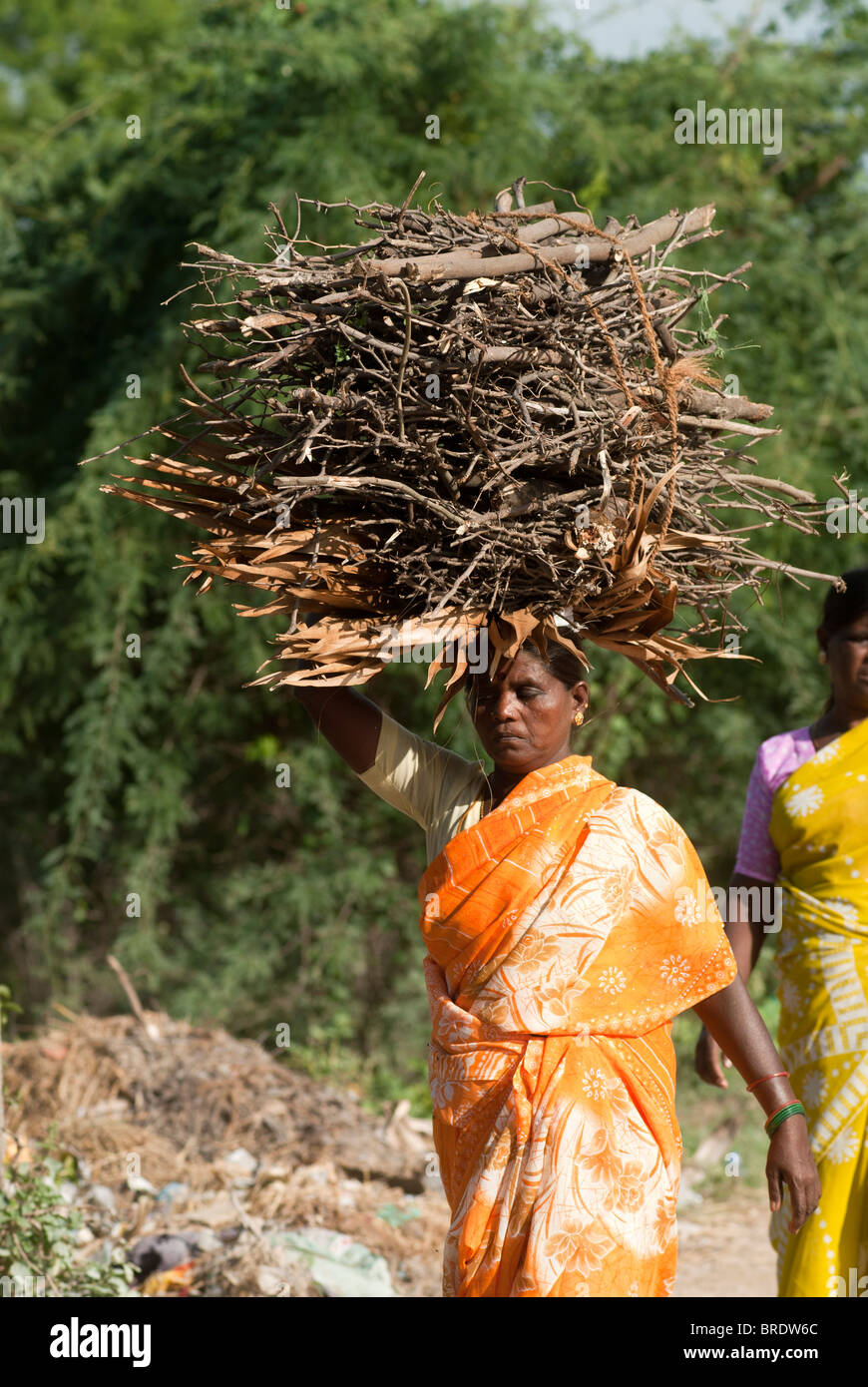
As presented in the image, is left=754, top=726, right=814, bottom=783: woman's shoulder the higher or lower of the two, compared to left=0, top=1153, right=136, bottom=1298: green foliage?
higher

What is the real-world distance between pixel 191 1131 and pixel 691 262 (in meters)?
4.18

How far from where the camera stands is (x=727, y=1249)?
498 cm

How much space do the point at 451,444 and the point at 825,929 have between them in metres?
1.66

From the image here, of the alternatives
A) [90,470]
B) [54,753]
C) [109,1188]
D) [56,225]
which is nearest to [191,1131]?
[109,1188]

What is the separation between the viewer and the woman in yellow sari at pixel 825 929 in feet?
10.1

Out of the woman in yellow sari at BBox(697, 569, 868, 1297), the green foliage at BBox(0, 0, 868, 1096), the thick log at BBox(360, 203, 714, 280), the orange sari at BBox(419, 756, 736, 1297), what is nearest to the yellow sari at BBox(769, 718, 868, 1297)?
the woman in yellow sari at BBox(697, 569, 868, 1297)

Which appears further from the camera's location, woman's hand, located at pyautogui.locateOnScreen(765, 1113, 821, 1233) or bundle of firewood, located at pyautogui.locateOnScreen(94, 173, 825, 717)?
woman's hand, located at pyautogui.locateOnScreen(765, 1113, 821, 1233)

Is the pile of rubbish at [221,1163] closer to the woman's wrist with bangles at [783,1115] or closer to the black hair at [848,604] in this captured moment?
the woman's wrist with bangles at [783,1115]

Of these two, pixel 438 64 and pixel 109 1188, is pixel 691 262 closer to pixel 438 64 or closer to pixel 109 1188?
pixel 438 64

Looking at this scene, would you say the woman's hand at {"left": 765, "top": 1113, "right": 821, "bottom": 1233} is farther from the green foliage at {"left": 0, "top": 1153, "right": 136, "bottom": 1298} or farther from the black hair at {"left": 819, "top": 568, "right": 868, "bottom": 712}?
the green foliage at {"left": 0, "top": 1153, "right": 136, "bottom": 1298}

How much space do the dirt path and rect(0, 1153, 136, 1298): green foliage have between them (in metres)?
2.10

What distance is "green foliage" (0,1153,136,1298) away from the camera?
332 centimetres

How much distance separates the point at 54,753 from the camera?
654 centimetres

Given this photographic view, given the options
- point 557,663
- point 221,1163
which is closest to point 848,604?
point 557,663
